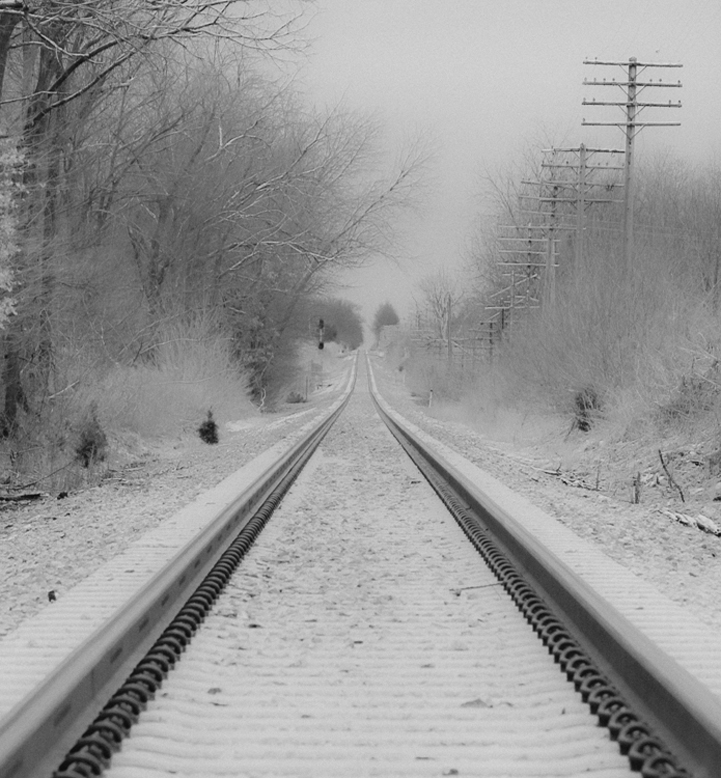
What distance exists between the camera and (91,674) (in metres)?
3.00

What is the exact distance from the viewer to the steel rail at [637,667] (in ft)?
8.27

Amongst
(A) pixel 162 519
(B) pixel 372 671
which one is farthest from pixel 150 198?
(B) pixel 372 671

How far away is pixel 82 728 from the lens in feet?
9.05

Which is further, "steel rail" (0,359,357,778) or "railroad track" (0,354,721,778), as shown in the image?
"railroad track" (0,354,721,778)

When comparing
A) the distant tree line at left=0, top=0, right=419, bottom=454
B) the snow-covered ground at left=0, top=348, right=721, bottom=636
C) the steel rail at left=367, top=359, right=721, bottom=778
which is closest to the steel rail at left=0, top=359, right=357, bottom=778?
the snow-covered ground at left=0, top=348, right=721, bottom=636

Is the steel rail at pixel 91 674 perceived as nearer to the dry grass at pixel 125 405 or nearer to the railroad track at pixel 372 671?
the railroad track at pixel 372 671

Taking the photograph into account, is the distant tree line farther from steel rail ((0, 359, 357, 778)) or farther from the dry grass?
steel rail ((0, 359, 357, 778))

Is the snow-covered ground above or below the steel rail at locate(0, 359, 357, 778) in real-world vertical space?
below

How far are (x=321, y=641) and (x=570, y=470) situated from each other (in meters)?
11.7

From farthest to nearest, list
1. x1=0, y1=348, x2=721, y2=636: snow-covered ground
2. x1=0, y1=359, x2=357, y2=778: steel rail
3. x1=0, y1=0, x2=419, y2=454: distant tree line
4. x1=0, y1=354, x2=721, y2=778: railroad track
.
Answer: x1=0, y1=0, x2=419, y2=454: distant tree line
x1=0, y1=348, x2=721, y2=636: snow-covered ground
x1=0, y1=354, x2=721, y2=778: railroad track
x1=0, y1=359, x2=357, y2=778: steel rail

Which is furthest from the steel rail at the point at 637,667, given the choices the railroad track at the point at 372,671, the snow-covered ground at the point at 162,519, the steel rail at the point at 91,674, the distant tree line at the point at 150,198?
the distant tree line at the point at 150,198

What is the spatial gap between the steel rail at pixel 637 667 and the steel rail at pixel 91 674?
1.68m

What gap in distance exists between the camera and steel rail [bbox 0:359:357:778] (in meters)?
2.44

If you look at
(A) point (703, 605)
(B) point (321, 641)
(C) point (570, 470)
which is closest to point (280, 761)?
(B) point (321, 641)
